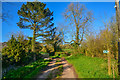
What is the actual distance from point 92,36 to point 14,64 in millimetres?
6132

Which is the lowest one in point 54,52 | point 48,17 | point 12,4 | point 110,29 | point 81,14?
point 54,52

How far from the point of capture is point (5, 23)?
2574 mm

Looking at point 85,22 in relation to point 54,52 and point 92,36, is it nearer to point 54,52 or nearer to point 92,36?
point 92,36

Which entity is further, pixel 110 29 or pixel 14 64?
pixel 14 64

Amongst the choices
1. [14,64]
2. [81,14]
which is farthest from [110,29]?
[81,14]

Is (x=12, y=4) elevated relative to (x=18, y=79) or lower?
elevated

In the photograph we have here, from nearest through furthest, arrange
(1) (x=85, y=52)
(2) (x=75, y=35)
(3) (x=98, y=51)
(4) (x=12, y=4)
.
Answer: (4) (x=12, y=4), (3) (x=98, y=51), (1) (x=85, y=52), (2) (x=75, y=35)

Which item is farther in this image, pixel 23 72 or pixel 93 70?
pixel 23 72

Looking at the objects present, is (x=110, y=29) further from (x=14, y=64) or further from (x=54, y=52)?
(x=54, y=52)

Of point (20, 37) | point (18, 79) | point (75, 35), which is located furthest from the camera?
point (75, 35)

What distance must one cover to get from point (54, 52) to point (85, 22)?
25.0 feet

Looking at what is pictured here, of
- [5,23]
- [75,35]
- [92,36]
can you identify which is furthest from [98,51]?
[5,23]

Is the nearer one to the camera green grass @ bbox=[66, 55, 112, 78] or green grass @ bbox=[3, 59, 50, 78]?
green grass @ bbox=[66, 55, 112, 78]

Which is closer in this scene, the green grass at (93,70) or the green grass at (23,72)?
the green grass at (93,70)
